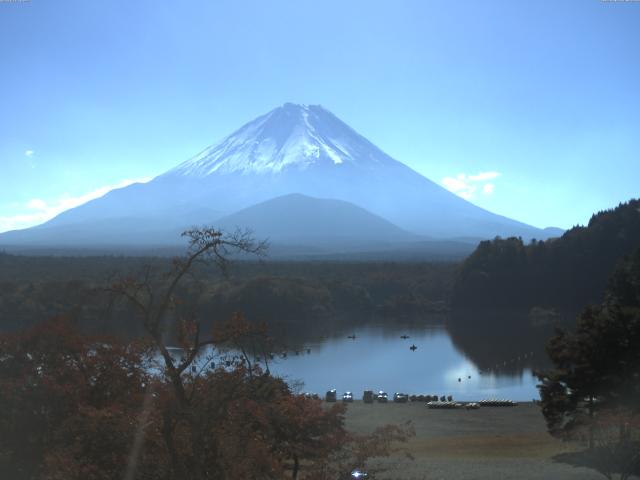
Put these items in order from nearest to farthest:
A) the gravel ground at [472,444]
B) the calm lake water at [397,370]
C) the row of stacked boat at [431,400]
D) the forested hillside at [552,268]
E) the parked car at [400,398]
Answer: the gravel ground at [472,444], the row of stacked boat at [431,400], the parked car at [400,398], the calm lake water at [397,370], the forested hillside at [552,268]

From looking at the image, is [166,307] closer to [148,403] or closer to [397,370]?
[148,403]

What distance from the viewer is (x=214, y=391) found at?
168 inches

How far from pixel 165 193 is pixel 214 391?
143 meters

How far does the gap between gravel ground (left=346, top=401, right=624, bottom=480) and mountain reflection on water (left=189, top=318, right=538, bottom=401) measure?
130 inches

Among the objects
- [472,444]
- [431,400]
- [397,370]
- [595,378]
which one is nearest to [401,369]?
[397,370]

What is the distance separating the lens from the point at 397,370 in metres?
25.3

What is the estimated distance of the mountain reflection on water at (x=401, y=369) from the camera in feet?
71.1

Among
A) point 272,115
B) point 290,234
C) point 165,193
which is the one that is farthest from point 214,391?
point 165,193

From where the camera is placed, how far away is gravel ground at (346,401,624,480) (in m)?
9.41

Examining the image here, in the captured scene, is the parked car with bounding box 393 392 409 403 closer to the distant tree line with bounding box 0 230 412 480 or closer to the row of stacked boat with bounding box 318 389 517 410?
the row of stacked boat with bounding box 318 389 517 410

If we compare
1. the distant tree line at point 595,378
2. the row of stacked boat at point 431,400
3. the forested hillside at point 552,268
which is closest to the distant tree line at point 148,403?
the distant tree line at point 595,378

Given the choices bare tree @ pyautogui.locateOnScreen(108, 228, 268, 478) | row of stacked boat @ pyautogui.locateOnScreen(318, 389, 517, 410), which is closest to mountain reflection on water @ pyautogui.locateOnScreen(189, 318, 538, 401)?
row of stacked boat @ pyautogui.locateOnScreen(318, 389, 517, 410)

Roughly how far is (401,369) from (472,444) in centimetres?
1316

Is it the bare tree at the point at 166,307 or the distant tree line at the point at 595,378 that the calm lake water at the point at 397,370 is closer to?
the distant tree line at the point at 595,378
